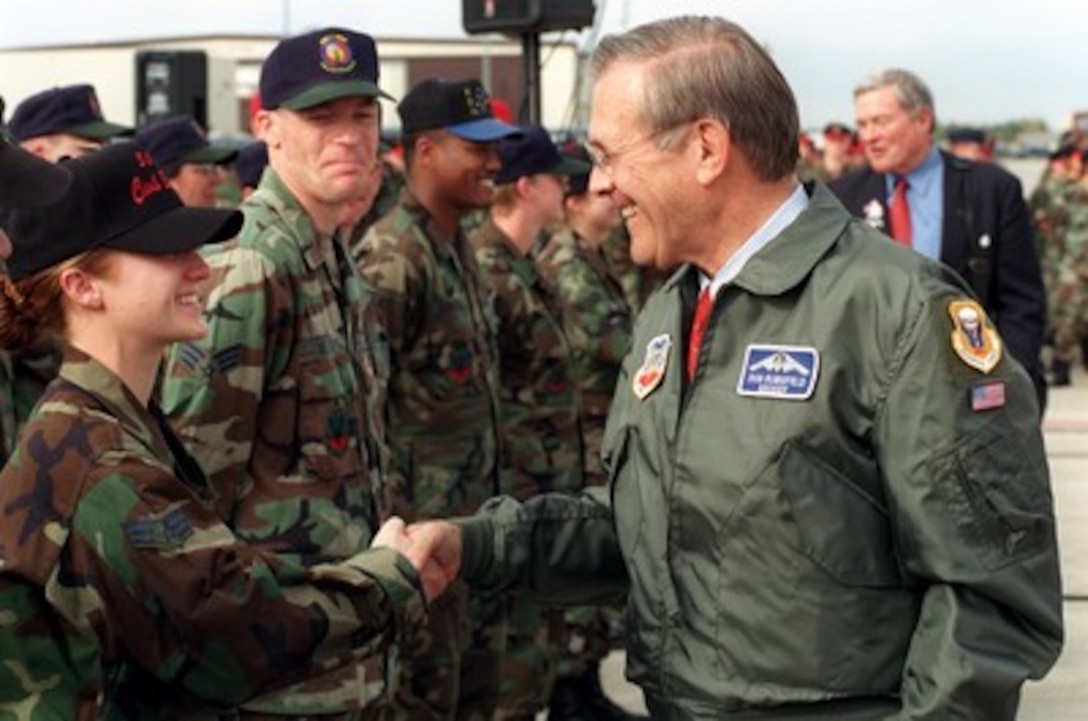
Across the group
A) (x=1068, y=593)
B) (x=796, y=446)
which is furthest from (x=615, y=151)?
(x=1068, y=593)

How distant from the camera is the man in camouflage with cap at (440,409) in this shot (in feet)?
18.6

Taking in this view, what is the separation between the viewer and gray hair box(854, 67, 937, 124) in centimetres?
723

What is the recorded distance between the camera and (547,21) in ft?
33.7

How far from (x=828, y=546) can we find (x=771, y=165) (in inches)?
22.1

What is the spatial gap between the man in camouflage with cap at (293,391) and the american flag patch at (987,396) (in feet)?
5.98

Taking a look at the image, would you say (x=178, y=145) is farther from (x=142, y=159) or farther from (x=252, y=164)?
(x=142, y=159)

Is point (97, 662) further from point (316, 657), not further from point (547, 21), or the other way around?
point (547, 21)

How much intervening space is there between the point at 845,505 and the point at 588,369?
191 inches

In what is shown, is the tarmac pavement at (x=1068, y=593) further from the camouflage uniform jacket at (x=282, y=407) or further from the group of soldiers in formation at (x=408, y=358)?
the camouflage uniform jacket at (x=282, y=407)

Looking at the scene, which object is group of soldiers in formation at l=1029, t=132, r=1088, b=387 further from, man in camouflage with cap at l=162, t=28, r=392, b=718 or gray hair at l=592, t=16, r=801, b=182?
gray hair at l=592, t=16, r=801, b=182

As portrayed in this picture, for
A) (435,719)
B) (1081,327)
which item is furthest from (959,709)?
(1081,327)

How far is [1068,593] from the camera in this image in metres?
8.95

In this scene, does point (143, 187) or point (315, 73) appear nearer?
point (143, 187)

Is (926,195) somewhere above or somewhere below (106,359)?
below
